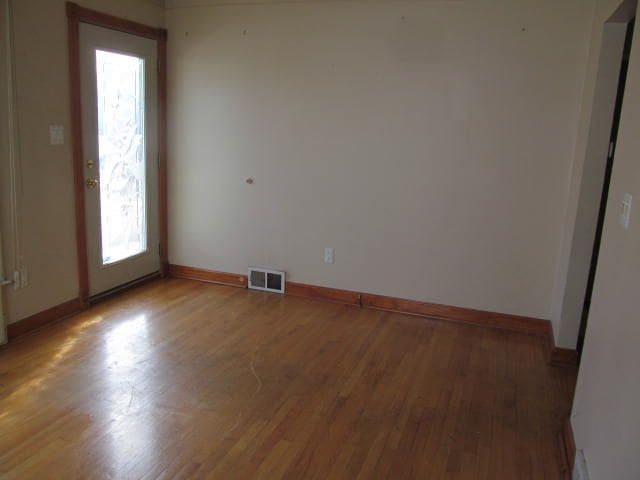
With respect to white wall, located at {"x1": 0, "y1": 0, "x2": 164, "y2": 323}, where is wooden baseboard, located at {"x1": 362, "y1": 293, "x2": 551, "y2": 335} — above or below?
below

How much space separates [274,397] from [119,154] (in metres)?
2.40

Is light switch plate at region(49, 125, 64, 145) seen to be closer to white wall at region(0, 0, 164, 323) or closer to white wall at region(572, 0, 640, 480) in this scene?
white wall at region(0, 0, 164, 323)

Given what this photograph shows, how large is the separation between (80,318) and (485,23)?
3.47 m

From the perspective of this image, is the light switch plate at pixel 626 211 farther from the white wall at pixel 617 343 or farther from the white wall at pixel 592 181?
the white wall at pixel 592 181

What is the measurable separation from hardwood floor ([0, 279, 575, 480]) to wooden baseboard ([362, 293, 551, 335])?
9 centimetres

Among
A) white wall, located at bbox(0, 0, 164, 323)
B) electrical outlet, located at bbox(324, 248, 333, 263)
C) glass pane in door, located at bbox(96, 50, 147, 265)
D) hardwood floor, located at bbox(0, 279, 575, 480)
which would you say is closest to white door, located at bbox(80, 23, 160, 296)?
glass pane in door, located at bbox(96, 50, 147, 265)

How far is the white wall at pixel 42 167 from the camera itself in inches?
129

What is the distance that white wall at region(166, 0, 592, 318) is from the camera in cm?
358

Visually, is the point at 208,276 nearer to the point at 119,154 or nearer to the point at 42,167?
the point at 119,154

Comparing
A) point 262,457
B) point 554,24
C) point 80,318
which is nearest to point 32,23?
point 80,318

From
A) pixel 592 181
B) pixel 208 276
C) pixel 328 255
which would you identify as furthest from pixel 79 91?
pixel 592 181

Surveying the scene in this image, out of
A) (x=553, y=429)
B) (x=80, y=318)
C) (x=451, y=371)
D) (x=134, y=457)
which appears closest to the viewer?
(x=134, y=457)

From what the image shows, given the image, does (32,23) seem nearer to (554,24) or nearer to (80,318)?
(80,318)

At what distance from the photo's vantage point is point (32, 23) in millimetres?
3275
